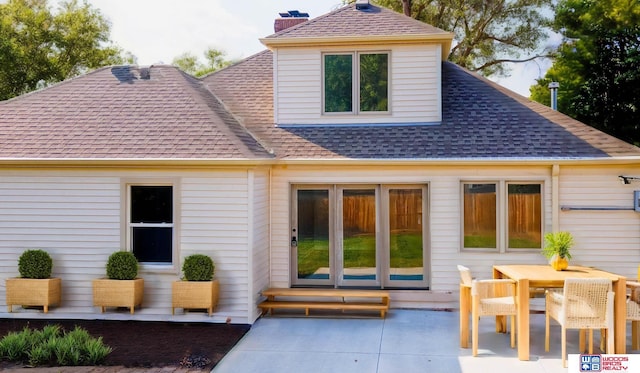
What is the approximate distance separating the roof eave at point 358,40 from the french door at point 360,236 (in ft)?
9.40

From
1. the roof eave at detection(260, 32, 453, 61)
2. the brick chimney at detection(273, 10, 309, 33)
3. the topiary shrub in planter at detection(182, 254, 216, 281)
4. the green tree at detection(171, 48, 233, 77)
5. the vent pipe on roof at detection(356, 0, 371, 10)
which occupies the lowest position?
the topiary shrub in planter at detection(182, 254, 216, 281)

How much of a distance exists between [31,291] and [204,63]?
33.6 m

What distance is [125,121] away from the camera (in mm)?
10859

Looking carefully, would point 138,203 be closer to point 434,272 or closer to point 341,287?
point 341,287

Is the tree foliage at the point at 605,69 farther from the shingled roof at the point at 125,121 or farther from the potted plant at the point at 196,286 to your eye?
the potted plant at the point at 196,286

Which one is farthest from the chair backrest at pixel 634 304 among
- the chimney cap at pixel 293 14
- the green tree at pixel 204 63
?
the green tree at pixel 204 63

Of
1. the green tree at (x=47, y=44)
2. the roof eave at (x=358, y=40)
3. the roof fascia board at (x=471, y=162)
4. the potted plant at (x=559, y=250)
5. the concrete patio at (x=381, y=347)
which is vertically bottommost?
the concrete patio at (x=381, y=347)

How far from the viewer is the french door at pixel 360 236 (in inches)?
437

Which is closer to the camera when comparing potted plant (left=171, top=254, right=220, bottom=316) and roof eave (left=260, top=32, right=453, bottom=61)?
potted plant (left=171, top=254, right=220, bottom=316)

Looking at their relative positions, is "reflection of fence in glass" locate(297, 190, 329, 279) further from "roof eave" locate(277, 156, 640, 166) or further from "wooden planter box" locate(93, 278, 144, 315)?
"wooden planter box" locate(93, 278, 144, 315)

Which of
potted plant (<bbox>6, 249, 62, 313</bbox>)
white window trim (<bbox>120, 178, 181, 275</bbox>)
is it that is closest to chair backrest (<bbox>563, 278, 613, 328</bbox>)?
white window trim (<bbox>120, 178, 181, 275</bbox>)

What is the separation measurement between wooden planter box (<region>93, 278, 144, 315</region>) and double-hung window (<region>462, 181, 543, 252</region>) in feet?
18.8

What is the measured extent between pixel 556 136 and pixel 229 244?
624 centimetres

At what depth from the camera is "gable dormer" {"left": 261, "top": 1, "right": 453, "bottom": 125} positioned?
1170 centimetres
